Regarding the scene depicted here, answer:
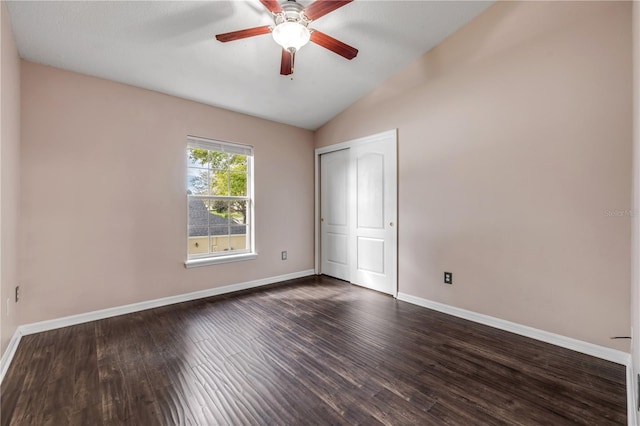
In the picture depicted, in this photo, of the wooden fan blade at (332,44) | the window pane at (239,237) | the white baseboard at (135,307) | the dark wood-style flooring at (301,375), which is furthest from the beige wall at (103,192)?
the wooden fan blade at (332,44)

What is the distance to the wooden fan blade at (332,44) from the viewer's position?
2.06m

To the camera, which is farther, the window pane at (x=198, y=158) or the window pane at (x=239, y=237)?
the window pane at (x=239, y=237)

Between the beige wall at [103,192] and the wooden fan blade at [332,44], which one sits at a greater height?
the wooden fan blade at [332,44]

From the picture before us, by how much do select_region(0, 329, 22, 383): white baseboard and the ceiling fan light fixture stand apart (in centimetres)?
293

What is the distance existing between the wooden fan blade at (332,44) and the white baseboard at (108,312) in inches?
122

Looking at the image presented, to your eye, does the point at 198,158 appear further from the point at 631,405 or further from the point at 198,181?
the point at 631,405

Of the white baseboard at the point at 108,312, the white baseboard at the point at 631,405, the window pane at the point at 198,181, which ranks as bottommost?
the white baseboard at the point at 631,405

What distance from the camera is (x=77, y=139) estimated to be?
2.77m

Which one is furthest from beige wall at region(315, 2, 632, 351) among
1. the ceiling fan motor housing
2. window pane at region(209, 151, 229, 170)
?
window pane at region(209, 151, 229, 170)

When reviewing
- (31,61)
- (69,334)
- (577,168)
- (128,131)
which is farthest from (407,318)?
(31,61)

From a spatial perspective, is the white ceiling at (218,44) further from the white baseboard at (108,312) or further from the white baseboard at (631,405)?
the white baseboard at (631,405)

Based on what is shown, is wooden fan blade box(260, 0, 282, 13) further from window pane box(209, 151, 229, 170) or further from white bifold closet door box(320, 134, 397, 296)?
window pane box(209, 151, 229, 170)

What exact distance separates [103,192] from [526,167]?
4119 millimetres

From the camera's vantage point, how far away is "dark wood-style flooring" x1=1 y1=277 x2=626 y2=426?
1573 millimetres
